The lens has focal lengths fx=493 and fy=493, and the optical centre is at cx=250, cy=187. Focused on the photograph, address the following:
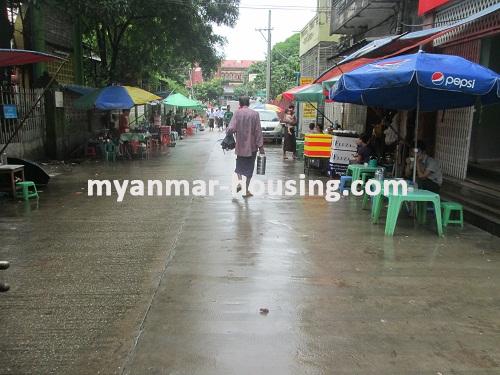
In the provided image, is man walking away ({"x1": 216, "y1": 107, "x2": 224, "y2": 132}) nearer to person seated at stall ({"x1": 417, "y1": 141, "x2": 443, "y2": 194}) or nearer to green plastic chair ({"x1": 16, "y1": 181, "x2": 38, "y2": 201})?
green plastic chair ({"x1": 16, "y1": 181, "x2": 38, "y2": 201})

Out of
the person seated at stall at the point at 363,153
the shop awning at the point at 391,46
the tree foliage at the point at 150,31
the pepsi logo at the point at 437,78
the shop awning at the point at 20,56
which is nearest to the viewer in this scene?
the pepsi logo at the point at 437,78

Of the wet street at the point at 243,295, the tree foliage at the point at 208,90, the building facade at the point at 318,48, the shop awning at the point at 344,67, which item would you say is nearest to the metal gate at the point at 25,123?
the wet street at the point at 243,295

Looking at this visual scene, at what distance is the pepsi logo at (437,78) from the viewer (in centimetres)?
565

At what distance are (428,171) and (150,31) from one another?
1395 cm

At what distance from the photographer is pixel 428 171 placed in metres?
7.25

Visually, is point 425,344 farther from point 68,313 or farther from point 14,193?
point 14,193

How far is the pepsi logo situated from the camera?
565 centimetres

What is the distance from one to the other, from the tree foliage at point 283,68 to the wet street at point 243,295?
3138cm

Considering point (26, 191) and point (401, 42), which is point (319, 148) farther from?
point (26, 191)

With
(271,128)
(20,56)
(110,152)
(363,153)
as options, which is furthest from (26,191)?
(271,128)

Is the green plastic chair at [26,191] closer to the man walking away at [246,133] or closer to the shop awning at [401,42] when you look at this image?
the man walking away at [246,133]

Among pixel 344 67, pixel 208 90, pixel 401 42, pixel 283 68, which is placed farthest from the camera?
pixel 208 90

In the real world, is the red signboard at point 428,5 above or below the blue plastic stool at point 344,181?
above

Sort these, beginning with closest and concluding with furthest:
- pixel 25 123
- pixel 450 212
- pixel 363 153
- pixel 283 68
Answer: pixel 450 212 → pixel 363 153 → pixel 25 123 → pixel 283 68
